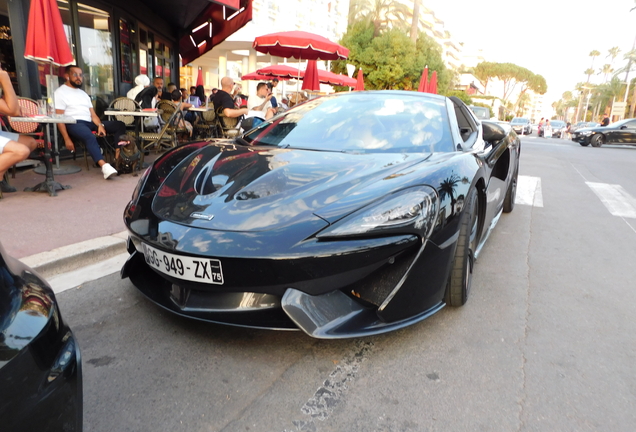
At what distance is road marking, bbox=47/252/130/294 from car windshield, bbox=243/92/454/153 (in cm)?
128

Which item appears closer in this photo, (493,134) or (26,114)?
(493,134)

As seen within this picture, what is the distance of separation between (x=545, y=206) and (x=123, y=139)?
5.51 metres

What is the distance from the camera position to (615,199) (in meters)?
6.89

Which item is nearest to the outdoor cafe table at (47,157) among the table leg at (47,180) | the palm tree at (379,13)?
the table leg at (47,180)

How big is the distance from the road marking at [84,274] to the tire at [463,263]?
7.14ft

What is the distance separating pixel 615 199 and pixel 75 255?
7135mm

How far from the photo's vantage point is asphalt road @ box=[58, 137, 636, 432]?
68.8 inches

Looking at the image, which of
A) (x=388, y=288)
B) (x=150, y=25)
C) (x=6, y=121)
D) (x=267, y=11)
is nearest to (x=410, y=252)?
(x=388, y=288)

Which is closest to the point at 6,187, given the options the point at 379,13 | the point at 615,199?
the point at 615,199

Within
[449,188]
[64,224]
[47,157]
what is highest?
[449,188]

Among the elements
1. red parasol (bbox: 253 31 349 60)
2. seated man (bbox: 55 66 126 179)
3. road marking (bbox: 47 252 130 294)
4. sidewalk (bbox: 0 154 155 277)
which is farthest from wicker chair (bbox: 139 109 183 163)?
road marking (bbox: 47 252 130 294)

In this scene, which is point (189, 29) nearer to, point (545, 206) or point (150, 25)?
point (150, 25)

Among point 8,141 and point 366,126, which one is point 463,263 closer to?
point 366,126

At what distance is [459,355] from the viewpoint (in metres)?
2.21
